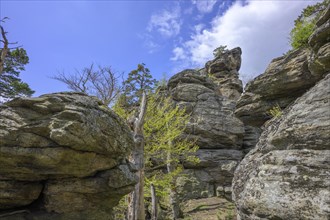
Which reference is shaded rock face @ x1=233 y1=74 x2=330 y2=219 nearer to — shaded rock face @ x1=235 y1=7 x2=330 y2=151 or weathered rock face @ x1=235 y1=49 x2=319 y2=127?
shaded rock face @ x1=235 y1=7 x2=330 y2=151

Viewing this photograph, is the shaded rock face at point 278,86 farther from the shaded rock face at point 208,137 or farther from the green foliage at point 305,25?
the shaded rock face at point 208,137

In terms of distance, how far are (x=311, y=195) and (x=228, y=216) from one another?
12.5m

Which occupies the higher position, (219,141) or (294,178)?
(219,141)

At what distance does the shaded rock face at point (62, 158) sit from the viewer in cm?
585

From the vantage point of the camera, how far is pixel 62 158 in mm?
6164

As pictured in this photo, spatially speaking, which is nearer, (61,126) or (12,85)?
(61,126)

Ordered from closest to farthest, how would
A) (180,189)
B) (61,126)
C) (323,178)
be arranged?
1. (323,178)
2. (61,126)
3. (180,189)

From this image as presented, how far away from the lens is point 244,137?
25.3 m

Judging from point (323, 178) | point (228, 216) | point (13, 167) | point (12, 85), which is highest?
point (12, 85)

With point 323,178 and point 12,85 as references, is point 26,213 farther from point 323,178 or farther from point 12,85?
point 12,85

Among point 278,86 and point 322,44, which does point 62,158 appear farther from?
point 278,86

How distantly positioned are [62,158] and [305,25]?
1321 centimetres

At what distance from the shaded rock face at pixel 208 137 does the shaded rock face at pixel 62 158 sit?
13.1 metres

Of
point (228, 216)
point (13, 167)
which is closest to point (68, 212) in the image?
point (13, 167)
